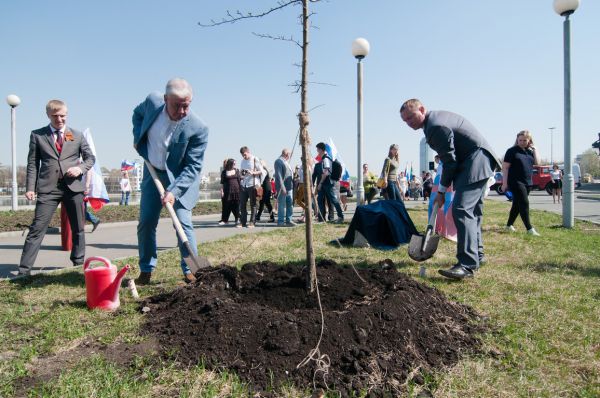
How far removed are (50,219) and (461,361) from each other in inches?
182

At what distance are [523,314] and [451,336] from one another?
2.83 feet

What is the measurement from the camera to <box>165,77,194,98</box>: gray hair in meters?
3.63

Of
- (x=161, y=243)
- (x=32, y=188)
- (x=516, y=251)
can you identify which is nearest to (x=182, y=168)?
(x=32, y=188)

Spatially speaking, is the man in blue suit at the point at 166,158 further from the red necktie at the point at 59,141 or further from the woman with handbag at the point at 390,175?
the woman with handbag at the point at 390,175

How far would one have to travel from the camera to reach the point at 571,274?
4480 mm

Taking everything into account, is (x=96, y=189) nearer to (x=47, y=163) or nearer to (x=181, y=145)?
(x=47, y=163)

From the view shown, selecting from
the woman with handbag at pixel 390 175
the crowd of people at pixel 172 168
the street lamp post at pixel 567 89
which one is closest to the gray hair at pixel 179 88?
the crowd of people at pixel 172 168

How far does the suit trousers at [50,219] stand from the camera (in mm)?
4598

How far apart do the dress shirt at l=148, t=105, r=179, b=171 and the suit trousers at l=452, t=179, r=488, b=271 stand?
298 cm

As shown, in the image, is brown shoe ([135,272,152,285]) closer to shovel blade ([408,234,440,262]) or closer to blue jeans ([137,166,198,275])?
blue jeans ([137,166,198,275])

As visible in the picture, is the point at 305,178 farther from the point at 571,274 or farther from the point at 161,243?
the point at 161,243

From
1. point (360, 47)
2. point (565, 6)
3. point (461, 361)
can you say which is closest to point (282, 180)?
point (360, 47)

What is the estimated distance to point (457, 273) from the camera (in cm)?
418

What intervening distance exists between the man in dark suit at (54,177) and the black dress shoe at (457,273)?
415cm
